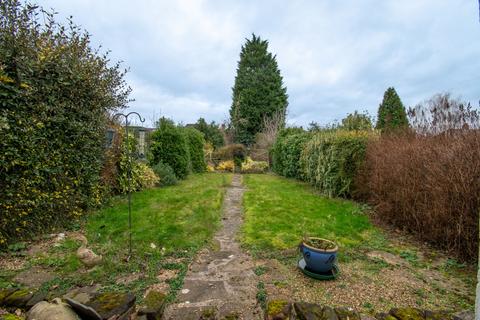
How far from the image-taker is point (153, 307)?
2.11 m

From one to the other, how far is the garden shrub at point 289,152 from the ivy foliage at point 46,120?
7.54 meters

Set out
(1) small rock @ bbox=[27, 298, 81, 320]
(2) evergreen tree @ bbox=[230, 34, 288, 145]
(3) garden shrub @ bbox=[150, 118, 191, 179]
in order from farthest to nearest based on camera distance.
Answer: (2) evergreen tree @ bbox=[230, 34, 288, 145] → (3) garden shrub @ bbox=[150, 118, 191, 179] → (1) small rock @ bbox=[27, 298, 81, 320]

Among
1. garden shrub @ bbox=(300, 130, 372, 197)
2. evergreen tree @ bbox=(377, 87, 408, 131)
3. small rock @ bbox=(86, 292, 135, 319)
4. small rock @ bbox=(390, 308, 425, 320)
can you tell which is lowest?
small rock @ bbox=(86, 292, 135, 319)

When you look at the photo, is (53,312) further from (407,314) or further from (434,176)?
(434,176)

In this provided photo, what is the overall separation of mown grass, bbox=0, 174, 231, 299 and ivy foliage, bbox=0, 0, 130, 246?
704mm

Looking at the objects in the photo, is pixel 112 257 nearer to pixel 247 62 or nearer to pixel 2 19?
pixel 2 19

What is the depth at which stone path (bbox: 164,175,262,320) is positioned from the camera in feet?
7.52

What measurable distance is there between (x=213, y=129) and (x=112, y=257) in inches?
628

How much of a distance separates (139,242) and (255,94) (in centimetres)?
2243

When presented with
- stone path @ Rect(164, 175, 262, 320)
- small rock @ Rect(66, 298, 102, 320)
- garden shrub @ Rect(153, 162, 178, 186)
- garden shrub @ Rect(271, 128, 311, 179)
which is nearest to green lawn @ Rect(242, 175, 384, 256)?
stone path @ Rect(164, 175, 262, 320)

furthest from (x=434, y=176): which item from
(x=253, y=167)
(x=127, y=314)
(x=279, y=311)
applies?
(x=253, y=167)

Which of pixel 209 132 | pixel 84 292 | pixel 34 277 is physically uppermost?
pixel 209 132

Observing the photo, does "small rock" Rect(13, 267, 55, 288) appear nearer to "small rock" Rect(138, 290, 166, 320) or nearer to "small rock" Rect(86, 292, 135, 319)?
"small rock" Rect(86, 292, 135, 319)

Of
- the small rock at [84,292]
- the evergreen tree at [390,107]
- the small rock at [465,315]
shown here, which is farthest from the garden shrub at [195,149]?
the small rock at [465,315]
